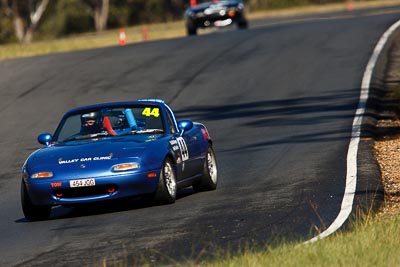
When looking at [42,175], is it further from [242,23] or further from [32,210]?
[242,23]

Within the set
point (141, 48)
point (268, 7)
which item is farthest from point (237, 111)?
point (268, 7)

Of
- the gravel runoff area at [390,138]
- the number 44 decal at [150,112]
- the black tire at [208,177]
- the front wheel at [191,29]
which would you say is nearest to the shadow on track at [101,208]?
the black tire at [208,177]

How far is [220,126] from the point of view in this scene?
72.6ft

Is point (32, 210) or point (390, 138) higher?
point (32, 210)

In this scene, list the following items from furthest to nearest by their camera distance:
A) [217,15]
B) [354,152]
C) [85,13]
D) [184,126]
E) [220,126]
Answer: [85,13] → [217,15] → [220,126] → [354,152] → [184,126]

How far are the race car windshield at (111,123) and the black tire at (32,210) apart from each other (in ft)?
3.79

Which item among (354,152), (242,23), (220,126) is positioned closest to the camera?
(354,152)

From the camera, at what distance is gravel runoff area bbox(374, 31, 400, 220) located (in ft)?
41.6

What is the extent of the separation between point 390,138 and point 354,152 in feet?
6.99

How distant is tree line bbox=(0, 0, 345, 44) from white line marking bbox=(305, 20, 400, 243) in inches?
2126

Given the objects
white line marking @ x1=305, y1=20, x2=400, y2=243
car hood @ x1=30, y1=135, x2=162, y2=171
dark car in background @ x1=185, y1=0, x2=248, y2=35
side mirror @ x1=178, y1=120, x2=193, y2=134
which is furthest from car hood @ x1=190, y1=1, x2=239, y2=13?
car hood @ x1=30, y1=135, x2=162, y2=171

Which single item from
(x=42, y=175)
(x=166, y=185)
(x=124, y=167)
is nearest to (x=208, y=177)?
(x=166, y=185)

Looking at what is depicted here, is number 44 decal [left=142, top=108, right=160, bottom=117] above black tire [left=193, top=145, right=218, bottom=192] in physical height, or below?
above

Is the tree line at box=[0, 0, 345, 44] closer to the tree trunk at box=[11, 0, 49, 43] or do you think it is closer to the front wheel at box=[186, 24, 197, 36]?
the tree trunk at box=[11, 0, 49, 43]
